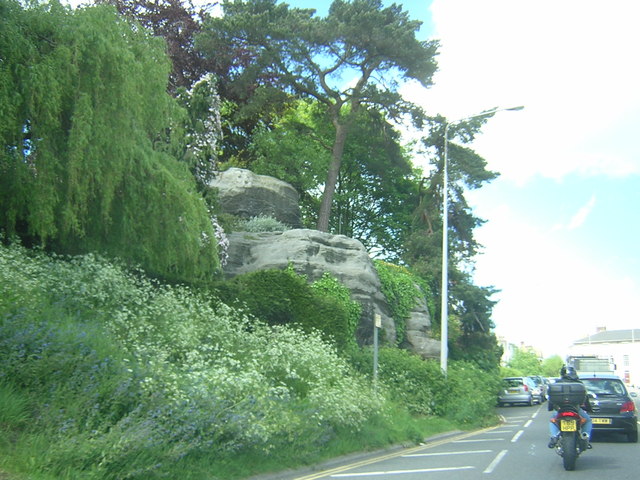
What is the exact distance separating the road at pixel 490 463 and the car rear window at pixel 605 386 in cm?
121

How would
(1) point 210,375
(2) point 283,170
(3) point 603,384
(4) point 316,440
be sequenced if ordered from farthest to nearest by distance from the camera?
(2) point 283,170 → (3) point 603,384 → (4) point 316,440 → (1) point 210,375

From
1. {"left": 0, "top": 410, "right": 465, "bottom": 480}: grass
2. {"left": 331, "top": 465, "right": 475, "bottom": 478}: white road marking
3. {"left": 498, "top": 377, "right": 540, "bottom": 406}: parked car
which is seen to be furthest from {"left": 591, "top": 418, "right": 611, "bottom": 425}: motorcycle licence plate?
{"left": 498, "top": 377, "right": 540, "bottom": 406}: parked car

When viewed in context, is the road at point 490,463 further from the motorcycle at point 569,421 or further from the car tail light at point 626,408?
the car tail light at point 626,408

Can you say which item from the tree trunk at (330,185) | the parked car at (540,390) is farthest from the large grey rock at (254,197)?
the parked car at (540,390)

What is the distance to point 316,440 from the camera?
1154cm

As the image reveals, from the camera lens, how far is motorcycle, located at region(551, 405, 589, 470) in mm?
10773

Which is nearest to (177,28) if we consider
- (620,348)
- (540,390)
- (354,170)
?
(354,170)

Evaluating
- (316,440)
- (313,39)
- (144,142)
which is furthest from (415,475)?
(313,39)

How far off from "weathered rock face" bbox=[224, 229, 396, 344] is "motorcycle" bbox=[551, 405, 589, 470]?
11.5 m

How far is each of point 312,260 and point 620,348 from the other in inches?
3775

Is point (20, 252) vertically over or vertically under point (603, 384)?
over

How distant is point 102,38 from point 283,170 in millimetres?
21977

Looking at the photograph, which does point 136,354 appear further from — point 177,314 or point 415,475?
point 415,475

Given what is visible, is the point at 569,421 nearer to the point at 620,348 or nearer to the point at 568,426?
the point at 568,426
